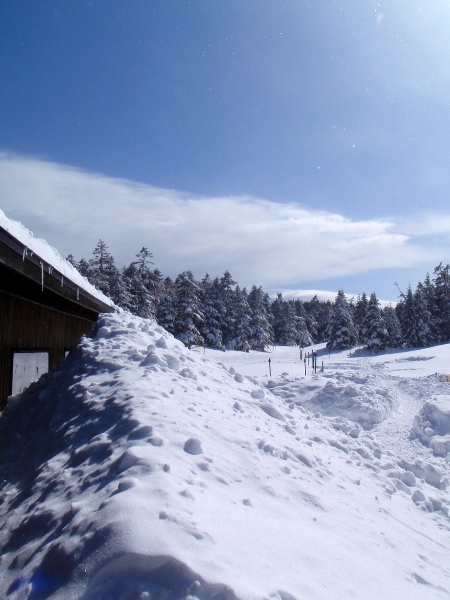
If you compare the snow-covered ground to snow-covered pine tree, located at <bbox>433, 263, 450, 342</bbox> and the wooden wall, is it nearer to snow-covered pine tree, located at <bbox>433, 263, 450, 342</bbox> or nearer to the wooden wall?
the wooden wall

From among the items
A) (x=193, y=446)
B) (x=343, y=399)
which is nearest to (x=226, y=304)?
(x=343, y=399)

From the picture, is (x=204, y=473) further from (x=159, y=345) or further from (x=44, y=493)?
(x=159, y=345)

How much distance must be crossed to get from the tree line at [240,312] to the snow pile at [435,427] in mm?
29656

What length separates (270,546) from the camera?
2766 mm

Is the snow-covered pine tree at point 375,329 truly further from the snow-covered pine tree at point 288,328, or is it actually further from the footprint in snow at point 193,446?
the footprint in snow at point 193,446

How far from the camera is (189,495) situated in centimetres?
300

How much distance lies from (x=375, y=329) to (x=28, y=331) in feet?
158

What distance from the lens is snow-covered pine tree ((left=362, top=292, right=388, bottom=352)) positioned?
50219 millimetres

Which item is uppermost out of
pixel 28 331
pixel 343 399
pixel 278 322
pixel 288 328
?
pixel 278 322

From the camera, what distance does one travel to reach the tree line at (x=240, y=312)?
40312 millimetres

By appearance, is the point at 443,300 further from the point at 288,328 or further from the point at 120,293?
the point at 120,293

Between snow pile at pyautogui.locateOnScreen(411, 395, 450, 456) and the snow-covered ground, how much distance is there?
1.03 m

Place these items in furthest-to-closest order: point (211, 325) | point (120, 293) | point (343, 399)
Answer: point (211, 325), point (120, 293), point (343, 399)

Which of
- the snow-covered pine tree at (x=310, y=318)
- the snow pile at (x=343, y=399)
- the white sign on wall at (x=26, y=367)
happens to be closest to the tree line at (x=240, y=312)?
the snow-covered pine tree at (x=310, y=318)
